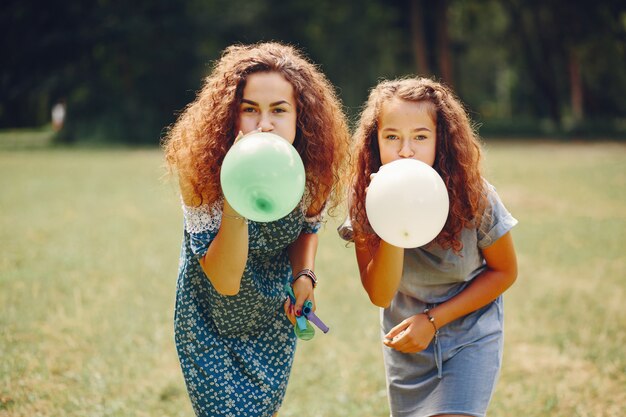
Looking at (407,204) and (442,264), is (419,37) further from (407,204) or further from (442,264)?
(407,204)

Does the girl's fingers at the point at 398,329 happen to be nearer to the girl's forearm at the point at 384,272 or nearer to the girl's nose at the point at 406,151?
the girl's forearm at the point at 384,272

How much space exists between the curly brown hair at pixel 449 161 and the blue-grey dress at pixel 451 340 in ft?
0.30

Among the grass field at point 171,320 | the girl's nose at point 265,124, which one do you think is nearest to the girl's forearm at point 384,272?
the girl's nose at point 265,124

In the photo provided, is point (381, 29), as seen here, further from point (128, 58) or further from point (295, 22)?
point (128, 58)

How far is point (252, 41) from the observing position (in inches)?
1088

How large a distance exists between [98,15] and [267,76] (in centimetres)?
2755

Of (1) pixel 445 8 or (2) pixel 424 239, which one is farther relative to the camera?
(1) pixel 445 8

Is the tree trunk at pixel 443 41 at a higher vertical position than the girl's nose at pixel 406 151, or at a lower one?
higher

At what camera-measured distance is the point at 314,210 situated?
8.64 feet

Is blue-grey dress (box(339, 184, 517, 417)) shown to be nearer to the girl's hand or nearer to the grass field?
the girl's hand

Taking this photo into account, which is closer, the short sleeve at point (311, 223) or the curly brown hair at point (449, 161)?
the curly brown hair at point (449, 161)

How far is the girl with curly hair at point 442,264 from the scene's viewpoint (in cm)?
240

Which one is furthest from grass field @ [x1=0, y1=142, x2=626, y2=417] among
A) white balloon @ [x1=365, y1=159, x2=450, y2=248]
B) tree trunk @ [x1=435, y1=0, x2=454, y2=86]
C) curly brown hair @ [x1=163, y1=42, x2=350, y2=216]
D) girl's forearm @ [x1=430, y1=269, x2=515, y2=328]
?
tree trunk @ [x1=435, y1=0, x2=454, y2=86]

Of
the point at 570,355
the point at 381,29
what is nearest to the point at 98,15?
the point at 381,29
